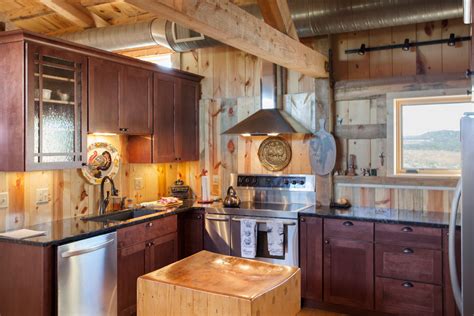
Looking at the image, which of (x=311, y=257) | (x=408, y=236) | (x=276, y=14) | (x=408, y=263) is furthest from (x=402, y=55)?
(x=311, y=257)

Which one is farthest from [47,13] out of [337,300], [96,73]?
[337,300]

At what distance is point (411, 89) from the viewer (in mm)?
3975

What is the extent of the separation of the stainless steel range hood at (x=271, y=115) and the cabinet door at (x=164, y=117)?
2.14ft

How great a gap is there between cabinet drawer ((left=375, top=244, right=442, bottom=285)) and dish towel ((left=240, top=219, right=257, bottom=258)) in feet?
3.76

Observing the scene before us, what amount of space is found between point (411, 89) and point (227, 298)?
2990 mm

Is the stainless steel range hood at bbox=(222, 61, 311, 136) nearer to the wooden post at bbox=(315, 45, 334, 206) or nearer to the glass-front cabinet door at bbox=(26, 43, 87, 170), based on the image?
the wooden post at bbox=(315, 45, 334, 206)

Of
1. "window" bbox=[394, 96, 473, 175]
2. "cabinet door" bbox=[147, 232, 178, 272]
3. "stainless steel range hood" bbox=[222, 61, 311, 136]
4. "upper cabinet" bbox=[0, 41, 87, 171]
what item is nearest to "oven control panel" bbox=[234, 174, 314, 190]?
"stainless steel range hood" bbox=[222, 61, 311, 136]

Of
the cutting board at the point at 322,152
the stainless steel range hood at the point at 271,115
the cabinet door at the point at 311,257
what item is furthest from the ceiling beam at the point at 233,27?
the cabinet door at the point at 311,257

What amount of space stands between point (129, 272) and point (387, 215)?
234 cm

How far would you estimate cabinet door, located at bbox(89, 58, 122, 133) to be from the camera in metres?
3.63

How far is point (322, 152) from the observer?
440cm

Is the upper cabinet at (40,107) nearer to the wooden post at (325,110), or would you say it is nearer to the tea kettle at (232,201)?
the tea kettle at (232,201)

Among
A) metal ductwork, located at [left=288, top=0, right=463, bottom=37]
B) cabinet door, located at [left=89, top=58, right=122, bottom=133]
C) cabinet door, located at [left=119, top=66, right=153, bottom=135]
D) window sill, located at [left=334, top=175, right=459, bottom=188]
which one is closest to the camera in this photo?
metal ductwork, located at [left=288, top=0, right=463, bottom=37]

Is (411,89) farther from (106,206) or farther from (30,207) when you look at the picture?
(30,207)
